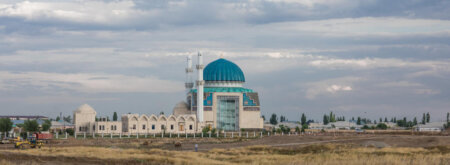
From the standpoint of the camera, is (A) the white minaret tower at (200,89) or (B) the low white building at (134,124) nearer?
(B) the low white building at (134,124)

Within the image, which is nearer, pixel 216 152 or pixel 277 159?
pixel 277 159

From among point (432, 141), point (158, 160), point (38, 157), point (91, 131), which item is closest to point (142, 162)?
point (158, 160)

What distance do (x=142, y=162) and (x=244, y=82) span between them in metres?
77.9

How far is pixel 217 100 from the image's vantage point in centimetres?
10856

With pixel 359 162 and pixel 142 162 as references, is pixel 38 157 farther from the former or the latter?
pixel 359 162

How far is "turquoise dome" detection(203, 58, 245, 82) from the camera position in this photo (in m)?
111

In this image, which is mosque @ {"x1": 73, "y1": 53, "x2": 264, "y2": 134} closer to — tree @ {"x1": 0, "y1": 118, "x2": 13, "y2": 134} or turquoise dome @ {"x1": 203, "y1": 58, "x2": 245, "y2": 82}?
turquoise dome @ {"x1": 203, "y1": 58, "x2": 245, "y2": 82}

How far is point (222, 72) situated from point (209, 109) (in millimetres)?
8277

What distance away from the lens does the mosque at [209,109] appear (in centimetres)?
A: 9906

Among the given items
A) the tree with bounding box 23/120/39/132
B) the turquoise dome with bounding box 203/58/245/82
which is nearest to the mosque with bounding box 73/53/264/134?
the turquoise dome with bounding box 203/58/245/82

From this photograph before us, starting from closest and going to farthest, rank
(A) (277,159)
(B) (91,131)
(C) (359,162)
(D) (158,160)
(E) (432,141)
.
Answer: (C) (359,162), (D) (158,160), (A) (277,159), (E) (432,141), (B) (91,131)

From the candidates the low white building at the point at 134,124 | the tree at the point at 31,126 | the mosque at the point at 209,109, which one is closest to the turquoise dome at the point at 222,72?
the mosque at the point at 209,109

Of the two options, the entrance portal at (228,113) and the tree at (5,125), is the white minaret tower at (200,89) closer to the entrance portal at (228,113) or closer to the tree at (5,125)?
the entrance portal at (228,113)

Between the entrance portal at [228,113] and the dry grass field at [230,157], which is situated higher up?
the entrance portal at [228,113]
